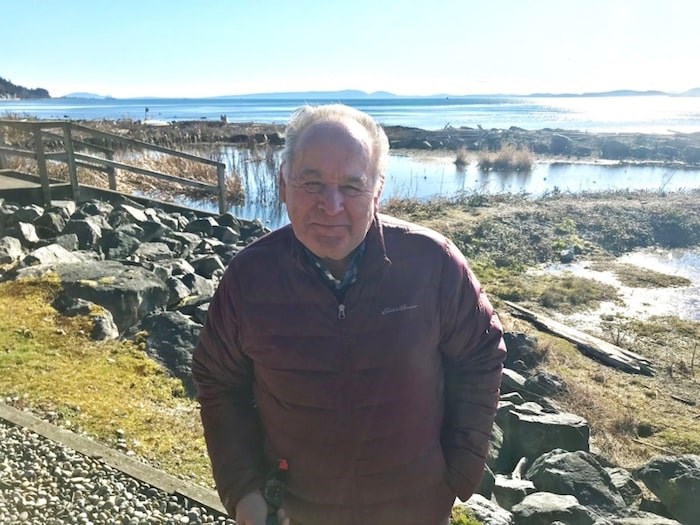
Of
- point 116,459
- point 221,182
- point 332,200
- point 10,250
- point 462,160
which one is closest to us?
point 332,200

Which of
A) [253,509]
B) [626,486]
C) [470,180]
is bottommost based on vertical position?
[626,486]

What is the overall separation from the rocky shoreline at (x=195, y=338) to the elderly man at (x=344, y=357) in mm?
1590

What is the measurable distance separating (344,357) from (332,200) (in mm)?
443

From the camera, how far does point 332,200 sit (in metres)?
1.61

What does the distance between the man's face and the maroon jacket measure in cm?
8

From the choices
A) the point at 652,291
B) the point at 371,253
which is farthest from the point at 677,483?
the point at 652,291

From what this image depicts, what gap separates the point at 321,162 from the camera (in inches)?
63.3

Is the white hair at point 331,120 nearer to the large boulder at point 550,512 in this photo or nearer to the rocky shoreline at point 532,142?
the large boulder at point 550,512

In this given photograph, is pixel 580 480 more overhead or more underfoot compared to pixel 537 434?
more overhead

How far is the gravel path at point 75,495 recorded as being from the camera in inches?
115

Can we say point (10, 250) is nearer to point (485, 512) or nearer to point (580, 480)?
point (485, 512)

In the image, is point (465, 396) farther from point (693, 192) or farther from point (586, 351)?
point (693, 192)

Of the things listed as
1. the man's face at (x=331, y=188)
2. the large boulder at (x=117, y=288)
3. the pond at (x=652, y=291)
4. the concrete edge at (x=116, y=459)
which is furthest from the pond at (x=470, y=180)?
the man's face at (x=331, y=188)

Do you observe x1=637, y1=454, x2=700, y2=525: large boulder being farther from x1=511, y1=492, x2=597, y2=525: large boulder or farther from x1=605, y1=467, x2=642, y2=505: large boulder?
x1=511, y1=492, x2=597, y2=525: large boulder
